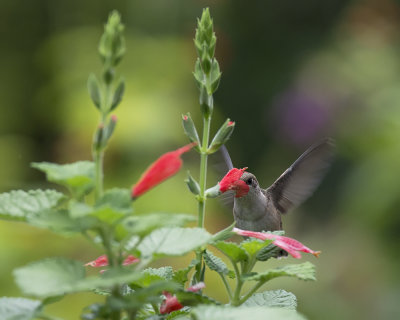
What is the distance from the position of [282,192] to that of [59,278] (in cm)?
108

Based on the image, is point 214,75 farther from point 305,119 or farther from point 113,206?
point 305,119

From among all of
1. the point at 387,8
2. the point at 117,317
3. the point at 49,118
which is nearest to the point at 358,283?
the point at 387,8

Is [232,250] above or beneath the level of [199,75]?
beneath

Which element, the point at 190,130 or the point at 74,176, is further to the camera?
the point at 190,130

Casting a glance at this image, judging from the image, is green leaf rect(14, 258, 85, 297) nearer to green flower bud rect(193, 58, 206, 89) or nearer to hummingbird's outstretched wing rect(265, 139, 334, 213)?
green flower bud rect(193, 58, 206, 89)

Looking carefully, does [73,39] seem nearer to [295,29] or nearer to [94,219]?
[295,29]

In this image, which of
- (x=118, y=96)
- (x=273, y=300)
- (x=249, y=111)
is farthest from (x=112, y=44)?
(x=249, y=111)

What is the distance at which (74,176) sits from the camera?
2.14ft

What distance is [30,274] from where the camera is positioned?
0.60 meters

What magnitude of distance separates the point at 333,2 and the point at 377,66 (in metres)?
1.71

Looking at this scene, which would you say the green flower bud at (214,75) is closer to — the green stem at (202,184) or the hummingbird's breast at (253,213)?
the green stem at (202,184)

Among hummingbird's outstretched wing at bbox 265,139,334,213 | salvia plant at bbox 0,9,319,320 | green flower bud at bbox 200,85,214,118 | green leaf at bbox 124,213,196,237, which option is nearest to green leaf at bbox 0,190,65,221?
salvia plant at bbox 0,9,319,320

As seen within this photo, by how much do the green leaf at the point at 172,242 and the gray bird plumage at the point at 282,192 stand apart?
2.28 feet

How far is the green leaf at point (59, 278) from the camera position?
1.88 feet
